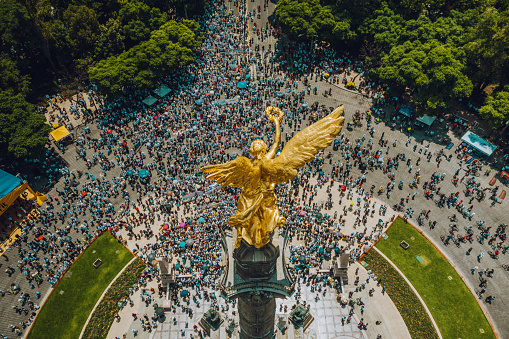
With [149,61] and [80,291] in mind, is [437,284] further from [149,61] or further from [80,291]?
[149,61]

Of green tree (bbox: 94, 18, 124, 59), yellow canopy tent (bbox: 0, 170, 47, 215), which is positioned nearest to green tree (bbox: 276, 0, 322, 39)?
green tree (bbox: 94, 18, 124, 59)

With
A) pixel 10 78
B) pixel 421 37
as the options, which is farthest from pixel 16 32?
pixel 421 37

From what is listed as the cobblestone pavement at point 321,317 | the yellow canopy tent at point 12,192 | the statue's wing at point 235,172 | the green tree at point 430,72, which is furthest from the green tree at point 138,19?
the statue's wing at point 235,172

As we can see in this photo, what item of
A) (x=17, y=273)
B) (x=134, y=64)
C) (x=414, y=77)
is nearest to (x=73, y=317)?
(x=17, y=273)

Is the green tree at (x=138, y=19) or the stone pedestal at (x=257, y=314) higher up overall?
the green tree at (x=138, y=19)

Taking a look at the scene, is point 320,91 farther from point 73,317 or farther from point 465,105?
point 73,317

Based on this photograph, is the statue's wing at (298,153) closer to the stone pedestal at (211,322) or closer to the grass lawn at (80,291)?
the stone pedestal at (211,322)
